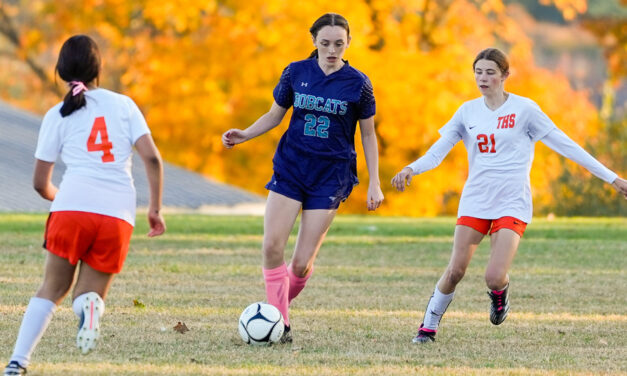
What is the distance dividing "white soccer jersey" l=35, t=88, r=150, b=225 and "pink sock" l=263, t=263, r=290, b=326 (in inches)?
73.1

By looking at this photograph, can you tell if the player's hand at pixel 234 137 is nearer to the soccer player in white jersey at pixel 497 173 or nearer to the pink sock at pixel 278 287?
the pink sock at pixel 278 287

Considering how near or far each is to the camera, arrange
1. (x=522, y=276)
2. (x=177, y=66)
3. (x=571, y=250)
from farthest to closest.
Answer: (x=177, y=66)
(x=571, y=250)
(x=522, y=276)

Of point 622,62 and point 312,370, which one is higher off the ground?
point 622,62

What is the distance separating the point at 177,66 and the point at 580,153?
25.0 metres

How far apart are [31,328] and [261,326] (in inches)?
73.6

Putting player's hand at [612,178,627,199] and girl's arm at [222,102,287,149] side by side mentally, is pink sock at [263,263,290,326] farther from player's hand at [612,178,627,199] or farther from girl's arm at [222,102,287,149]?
player's hand at [612,178,627,199]

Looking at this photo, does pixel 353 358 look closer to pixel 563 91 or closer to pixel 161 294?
pixel 161 294

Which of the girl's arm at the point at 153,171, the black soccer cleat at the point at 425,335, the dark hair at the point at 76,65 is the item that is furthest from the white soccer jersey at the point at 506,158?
the dark hair at the point at 76,65

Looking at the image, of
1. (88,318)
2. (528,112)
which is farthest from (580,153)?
(88,318)

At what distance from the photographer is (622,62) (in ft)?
120

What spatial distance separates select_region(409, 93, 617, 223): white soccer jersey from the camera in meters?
7.49

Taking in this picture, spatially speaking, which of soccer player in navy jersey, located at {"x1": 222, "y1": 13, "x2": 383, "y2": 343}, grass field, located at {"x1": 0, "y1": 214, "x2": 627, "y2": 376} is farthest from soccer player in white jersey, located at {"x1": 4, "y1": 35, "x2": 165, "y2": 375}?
soccer player in navy jersey, located at {"x1": 222, "y1": 13, "x2": 383, "y2": 343}

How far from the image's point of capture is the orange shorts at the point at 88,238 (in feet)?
18.5

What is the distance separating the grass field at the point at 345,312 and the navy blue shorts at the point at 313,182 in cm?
92
